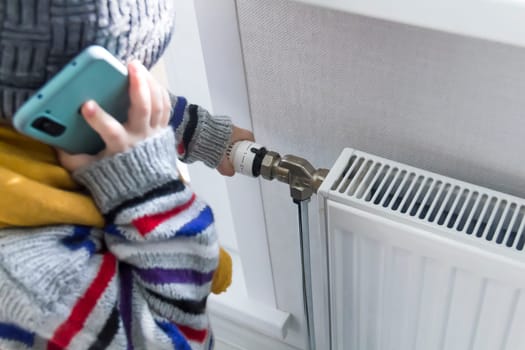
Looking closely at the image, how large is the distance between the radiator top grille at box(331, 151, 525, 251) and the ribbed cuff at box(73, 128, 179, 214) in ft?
0.65

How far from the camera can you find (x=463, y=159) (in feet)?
2.03

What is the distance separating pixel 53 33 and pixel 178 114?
23 centimetres

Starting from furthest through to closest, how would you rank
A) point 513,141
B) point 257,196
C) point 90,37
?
point 257,196 < point 513,141 < point 90,37

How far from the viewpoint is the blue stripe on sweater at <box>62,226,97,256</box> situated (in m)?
0.48

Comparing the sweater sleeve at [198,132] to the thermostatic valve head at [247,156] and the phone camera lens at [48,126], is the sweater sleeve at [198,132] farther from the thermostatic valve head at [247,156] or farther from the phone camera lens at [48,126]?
the phone camera lens at [48,126]

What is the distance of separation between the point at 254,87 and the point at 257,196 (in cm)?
16

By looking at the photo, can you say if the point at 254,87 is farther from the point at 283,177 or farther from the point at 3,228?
the point at 3,228

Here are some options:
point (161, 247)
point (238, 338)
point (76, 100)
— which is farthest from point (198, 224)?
point (238, 338)

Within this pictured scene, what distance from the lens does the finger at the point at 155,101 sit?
47 centimetres

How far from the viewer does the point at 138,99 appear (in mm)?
456

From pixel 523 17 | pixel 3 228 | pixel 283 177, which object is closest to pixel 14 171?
pixel 3 228

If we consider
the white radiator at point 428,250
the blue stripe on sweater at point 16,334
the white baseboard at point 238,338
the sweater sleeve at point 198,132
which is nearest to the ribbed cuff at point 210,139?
the sweater sleeve at point 198,132

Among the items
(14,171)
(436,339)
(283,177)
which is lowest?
(436,339)

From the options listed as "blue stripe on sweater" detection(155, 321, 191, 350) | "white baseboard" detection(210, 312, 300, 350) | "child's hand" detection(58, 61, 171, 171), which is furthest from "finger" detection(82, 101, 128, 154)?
"white baseboard" detection(210, 312, 300, 350)
